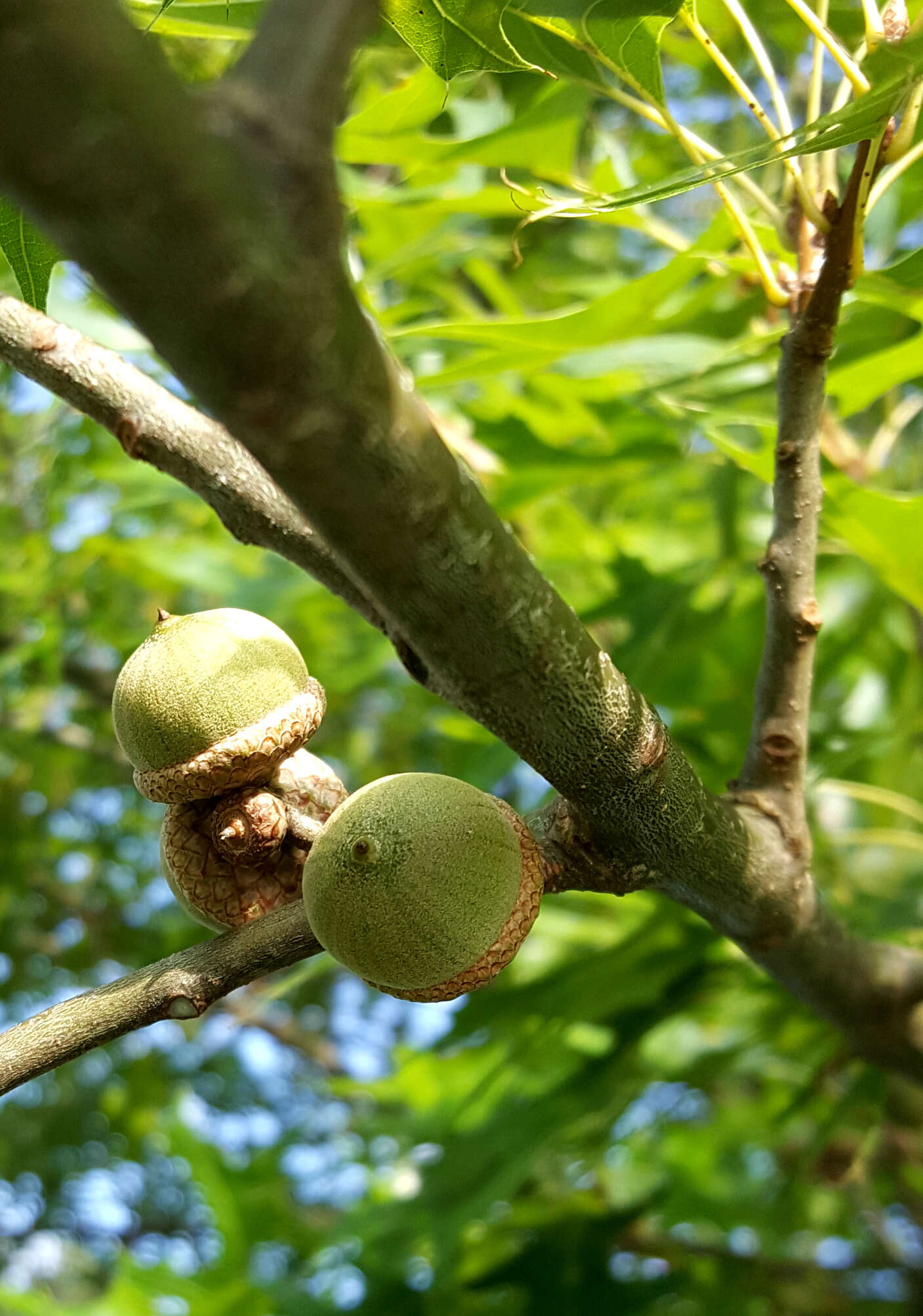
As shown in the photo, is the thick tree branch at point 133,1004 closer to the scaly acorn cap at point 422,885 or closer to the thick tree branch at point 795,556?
the scaly acorn cap at point 422,885

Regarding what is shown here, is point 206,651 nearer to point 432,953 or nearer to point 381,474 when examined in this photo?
point 432,953

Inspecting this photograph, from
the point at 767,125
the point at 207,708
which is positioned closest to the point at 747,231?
the point at 767,125

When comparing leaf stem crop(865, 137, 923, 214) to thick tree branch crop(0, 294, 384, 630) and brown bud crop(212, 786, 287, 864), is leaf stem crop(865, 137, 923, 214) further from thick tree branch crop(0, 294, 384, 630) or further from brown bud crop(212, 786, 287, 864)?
brown bud crop(212, 786, 287, 864)

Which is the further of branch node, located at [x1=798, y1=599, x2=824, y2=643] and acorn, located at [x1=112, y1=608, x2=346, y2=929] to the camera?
branch node, located at [x1=798, y1=599, x2=824, y2=643]

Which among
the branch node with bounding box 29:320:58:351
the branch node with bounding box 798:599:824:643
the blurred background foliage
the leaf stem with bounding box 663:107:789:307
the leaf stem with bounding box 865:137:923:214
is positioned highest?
the leaf stem with bounding box 865:137:923:214

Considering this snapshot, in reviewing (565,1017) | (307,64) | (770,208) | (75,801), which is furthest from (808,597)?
(75,801)

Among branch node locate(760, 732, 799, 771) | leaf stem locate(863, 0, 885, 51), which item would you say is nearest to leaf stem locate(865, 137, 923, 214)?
leaf stem locate(863, 0, 885, 51)
